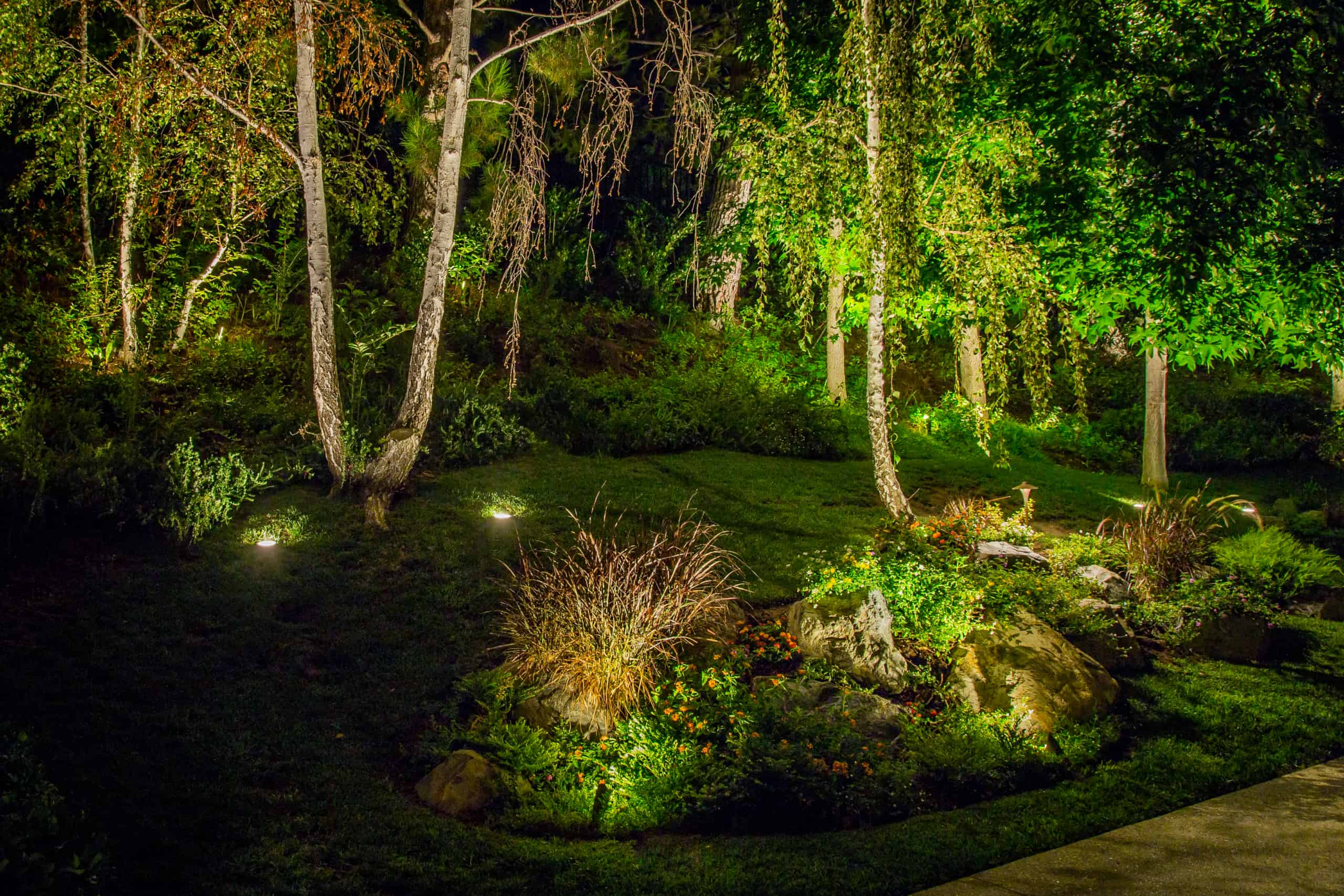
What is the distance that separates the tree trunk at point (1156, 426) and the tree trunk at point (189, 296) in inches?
473

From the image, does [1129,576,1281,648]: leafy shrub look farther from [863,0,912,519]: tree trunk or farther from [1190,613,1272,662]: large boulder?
[863,0,912,519]: tree trunk

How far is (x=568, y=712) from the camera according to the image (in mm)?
4996

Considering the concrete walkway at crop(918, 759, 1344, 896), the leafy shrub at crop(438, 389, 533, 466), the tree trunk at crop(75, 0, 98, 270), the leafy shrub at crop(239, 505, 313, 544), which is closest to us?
the concrete walkway at crop(918, 759, 1344, 896)

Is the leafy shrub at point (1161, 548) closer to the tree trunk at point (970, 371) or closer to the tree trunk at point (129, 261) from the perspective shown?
the tree trunk at point (970, 371)

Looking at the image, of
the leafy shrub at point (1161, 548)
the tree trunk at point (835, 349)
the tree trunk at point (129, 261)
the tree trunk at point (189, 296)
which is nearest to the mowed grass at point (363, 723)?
the leafy shrub at point (1161, 548)

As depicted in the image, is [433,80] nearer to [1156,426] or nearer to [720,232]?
[720,232]

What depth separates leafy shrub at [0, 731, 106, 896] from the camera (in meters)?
2.90

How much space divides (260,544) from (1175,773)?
6.35 metres

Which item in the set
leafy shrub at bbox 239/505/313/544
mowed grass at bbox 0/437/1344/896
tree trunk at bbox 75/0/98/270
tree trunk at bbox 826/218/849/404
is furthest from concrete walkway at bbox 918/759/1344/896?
tree trunk at bbox 75/0/98/270

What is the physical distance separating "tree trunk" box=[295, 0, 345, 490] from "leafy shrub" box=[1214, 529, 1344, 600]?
7.81 metres

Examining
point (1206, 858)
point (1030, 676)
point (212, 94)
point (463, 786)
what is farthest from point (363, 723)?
point (212, 94)

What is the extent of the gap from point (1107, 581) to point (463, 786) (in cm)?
551

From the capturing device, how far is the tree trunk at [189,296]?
1036 cm

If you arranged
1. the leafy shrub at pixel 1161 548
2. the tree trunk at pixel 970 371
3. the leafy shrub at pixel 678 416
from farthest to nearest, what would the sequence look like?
the tree trunk at pixel 970 371, the leafy shrub at pixel 678 416, the leafy shrub at pixel 1161 548
